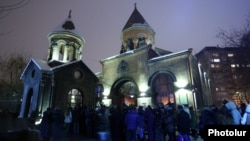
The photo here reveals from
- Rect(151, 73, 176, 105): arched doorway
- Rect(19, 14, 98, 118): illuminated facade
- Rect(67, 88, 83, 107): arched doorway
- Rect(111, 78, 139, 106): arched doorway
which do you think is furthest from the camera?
Rect(111, 78, 139, 106): arched doorway

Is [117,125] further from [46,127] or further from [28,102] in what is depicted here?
[28,102]

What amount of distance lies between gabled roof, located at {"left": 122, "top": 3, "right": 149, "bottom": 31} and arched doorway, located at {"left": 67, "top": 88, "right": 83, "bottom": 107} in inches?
543

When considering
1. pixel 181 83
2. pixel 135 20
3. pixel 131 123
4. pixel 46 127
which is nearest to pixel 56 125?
pixel 46 127

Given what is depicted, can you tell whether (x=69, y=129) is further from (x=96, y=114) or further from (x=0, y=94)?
(x=0, y=94)

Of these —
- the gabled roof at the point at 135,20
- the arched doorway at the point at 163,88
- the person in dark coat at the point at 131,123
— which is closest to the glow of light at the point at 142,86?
the arched doorway at the point at 163,88

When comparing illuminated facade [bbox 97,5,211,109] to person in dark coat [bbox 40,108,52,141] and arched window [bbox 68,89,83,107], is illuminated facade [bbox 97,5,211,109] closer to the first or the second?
arched window [bbox 68,89,83,107]

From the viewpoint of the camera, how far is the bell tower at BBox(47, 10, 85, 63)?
23.7m

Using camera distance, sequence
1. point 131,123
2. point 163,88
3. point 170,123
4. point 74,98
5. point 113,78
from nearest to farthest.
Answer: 1. point 170,123
2. point 131,123
3. point 163,88
4. point 74,98
5. point 113,78

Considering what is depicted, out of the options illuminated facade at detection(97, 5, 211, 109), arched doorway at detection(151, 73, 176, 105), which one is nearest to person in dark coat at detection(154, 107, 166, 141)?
illuminated facade at detection(97, 5, 211, 109)

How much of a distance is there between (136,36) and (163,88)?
11.0 m

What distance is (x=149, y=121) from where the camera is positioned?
8234 mm

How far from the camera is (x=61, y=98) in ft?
59.6

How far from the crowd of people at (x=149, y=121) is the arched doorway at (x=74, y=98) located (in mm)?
8572

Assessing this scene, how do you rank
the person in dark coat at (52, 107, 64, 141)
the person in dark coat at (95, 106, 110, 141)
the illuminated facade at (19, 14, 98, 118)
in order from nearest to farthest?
the person in dark coat at (52, 107, 64, 141), the person in dark coat at (95, 106, 110, 141), the illuminated facade at (19, 14, 98, 118)
